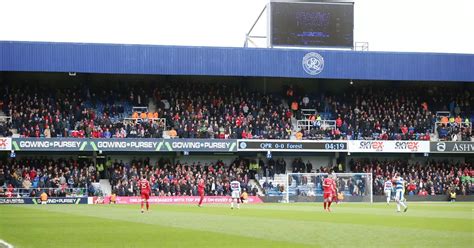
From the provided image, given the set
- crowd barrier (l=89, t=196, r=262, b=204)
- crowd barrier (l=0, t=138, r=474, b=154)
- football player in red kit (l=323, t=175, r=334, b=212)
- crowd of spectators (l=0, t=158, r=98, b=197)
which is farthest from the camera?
crowd barrier (l=0, t=138, r=474, b=154)

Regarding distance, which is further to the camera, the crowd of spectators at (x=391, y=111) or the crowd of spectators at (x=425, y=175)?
the crowd of spectators at (x=391, y=111)

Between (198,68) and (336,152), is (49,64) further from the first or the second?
(336,152)

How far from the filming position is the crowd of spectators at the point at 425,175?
56188mm

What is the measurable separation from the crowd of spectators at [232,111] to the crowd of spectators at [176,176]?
223cm

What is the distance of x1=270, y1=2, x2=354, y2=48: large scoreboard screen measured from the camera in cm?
5956

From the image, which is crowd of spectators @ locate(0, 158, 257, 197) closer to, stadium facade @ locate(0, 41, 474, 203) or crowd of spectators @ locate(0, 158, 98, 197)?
crowd of spectators @ locate(0, 158, 98, 197)

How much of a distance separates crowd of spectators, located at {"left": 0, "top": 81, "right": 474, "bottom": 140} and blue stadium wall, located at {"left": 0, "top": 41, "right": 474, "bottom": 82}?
249cm

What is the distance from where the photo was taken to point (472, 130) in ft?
201

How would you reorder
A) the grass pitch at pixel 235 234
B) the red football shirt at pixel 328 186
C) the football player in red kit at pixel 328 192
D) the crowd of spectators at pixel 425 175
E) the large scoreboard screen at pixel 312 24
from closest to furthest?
1. the grass pitch at pixel 235 234
2. the football player in red kit at pixel 328 192
3. the red football shirt at pixel 328 186
4. the crowd of spectators at pixel 425 175
5. the large scoreboard screen at pixel 312 24

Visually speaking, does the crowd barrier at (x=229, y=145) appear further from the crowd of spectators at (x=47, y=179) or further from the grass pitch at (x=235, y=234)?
the grass pitch at (x=235, y=234)

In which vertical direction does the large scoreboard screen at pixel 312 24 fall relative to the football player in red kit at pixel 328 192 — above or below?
above

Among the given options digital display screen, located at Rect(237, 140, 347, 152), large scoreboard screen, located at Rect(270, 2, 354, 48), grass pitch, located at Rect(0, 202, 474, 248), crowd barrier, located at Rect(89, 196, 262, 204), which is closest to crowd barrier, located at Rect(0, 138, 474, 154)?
digital display screen, located at Rect(237, 140, 347, 152)

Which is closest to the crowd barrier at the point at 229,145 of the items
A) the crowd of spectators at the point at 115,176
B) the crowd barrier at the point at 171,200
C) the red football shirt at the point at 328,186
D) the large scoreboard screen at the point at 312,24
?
the crowd of spectators at the point at 115,176

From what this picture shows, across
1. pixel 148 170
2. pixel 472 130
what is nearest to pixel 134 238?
pixel 148 170
